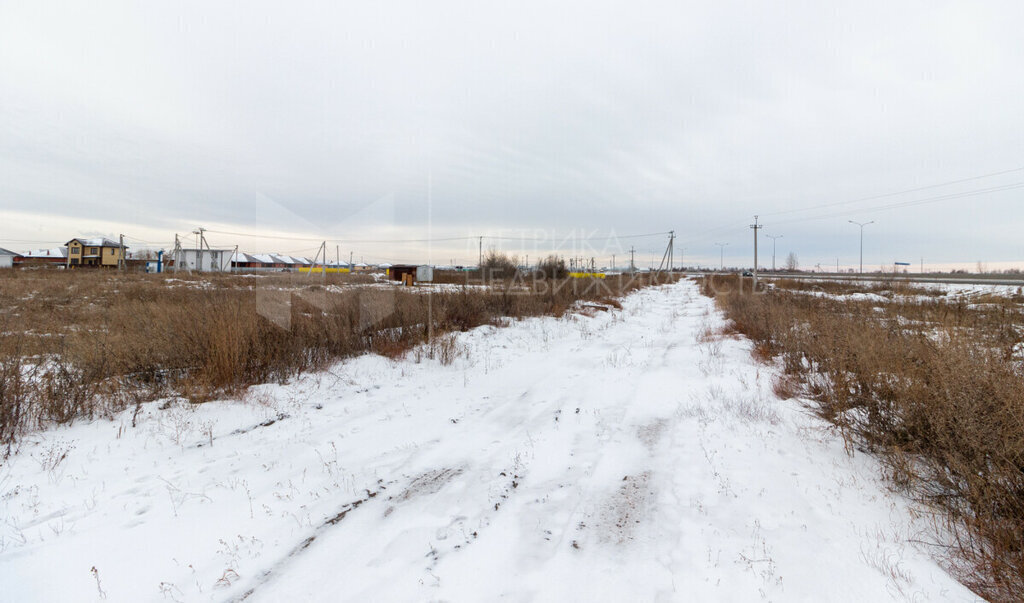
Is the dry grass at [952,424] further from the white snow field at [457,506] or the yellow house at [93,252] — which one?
the yellow house at [93,252]

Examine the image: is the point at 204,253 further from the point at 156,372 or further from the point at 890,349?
the point at 890,349

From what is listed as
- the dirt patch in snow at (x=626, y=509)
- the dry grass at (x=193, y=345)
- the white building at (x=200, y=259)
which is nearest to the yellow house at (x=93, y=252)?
the white building at (x=200, y=259)

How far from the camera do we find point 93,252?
61.2m

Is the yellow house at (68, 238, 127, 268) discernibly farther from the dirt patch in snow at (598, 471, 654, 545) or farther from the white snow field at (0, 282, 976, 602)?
the dirt patch in snow at (598, 471, 654, 545)

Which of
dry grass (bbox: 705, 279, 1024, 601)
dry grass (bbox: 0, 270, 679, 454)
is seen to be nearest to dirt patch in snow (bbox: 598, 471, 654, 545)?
dry grass (bbox: 705, 279, 1024, 601)

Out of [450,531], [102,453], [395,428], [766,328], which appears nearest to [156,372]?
[102,453]

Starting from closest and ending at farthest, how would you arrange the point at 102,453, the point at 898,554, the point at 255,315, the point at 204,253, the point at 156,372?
1. the point at 898,554
2. the point at 102,453
3. the point at 156,372
4. the point at 255,315
5. the point at 204,253

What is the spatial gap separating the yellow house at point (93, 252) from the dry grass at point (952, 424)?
82.4m

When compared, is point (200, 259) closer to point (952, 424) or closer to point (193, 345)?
point (193, 345)

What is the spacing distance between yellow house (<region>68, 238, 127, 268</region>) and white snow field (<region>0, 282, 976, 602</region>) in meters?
77.8

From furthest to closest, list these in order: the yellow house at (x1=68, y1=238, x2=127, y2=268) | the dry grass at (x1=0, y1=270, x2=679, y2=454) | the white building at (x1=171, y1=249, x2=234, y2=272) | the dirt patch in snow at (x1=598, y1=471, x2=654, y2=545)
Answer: the yellow house at (x1=68, y1=238, x2=127, y2=268) < the white building at (x1=171, y1=249, x2=234, y2=272) < the dry grass at (x1=0, y1=270, x2=679, y2=454) < the dirt patch in snow at (x1=598, y1=471, x2=654, y2=545)

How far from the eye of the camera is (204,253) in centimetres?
4184

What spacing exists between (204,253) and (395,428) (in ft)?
163

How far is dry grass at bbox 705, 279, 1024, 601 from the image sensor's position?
2.20 meters
